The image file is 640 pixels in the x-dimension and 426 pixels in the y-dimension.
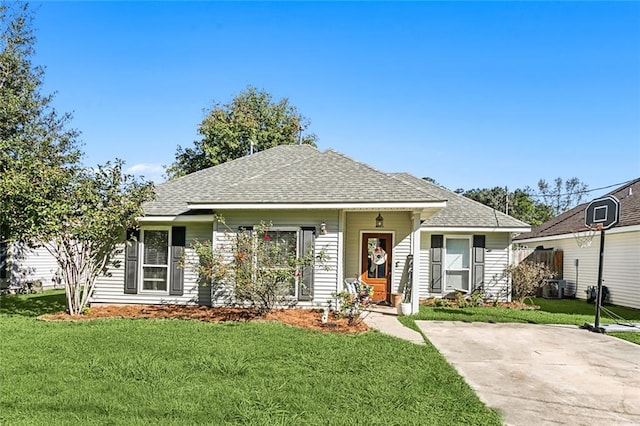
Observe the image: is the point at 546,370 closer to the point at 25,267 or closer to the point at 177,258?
the point at 177,258

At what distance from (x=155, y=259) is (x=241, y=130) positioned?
1786cm

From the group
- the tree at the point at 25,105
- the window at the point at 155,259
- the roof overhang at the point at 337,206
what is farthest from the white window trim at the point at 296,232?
the tree at the point at 25,105

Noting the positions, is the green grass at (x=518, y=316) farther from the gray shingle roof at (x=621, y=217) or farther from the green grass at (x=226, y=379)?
the green grass at (x=226, y=379)

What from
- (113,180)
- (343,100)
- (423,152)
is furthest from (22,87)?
(423,152)

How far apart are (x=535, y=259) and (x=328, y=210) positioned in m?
14.1

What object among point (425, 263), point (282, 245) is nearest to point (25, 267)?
point (282, 245)

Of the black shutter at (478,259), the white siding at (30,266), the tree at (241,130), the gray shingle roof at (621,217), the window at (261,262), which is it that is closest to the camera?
the window at (261,262)

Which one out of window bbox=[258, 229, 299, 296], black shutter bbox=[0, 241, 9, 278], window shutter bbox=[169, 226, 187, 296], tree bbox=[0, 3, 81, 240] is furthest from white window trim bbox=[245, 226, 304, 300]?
black shutter bbox=[0, 241, 9, 278]

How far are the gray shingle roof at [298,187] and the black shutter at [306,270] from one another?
0.83 metres

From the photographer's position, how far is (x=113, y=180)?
9.91 metres

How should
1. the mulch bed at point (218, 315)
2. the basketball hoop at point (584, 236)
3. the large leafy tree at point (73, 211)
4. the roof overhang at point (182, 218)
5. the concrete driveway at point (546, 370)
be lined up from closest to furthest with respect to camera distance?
the concrete driveway at point (546, 370) < the mulch bed at point (218, 315) < the large leafy tree at point (73, 211) < the roof overhang at point (182, 218) < the basketball hoop at point (584, 236)

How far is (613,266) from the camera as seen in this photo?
14.4 metres

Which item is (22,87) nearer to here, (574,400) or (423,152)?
(423,152)

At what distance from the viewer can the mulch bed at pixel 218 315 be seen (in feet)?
27.8
